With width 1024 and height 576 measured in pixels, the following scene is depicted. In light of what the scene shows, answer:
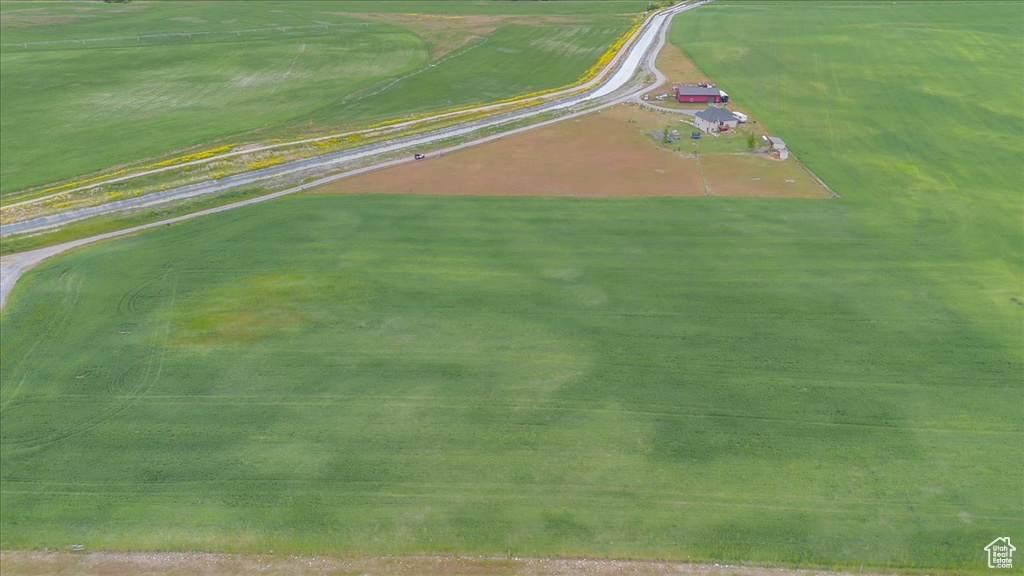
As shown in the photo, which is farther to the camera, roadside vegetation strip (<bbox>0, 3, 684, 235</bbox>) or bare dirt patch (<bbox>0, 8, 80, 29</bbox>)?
bare dirt patch (<bbox>0, 8, 80, 29</bbox>)

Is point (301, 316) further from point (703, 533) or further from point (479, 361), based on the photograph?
point (703, 533)

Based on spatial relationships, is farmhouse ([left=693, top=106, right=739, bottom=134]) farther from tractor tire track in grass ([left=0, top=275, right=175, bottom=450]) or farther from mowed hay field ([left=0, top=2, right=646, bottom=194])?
tractor tire track in grass ([left=0, top=275, right=175, bottom=450])

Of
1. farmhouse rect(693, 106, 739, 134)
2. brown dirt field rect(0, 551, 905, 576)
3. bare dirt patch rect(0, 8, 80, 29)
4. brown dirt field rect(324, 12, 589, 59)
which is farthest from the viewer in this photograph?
bare dirt patch rect(0, 8, 80, 29)

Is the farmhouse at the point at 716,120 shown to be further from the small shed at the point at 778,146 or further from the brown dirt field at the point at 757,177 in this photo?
the brown dirt field at the point at 757,177

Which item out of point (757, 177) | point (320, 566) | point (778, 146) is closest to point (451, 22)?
point (778, 146)

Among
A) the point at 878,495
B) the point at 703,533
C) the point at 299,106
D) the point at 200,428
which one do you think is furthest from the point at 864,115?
the point at 200,428

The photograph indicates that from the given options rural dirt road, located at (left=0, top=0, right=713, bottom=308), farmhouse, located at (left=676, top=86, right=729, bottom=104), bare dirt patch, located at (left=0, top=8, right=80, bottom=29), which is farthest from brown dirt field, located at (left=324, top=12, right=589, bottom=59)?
bare dirt patch, located at (left=0, top=8, right=80, bottom=29)

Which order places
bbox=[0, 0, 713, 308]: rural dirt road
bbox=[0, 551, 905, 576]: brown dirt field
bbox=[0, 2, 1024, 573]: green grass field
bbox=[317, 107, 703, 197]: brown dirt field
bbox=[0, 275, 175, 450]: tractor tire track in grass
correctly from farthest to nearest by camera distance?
bbox=[317, 107, 703, 197]: brown dirt field
bbox=[0, 0, 713, 308]: rural dirt road
bbox=[0, 275, 175, 450]: tractor tire track in grass
bbox=[0, 2, 1024, 573]: green grass field
bbox=[0, 551, 905, 576]: brown dirt field
